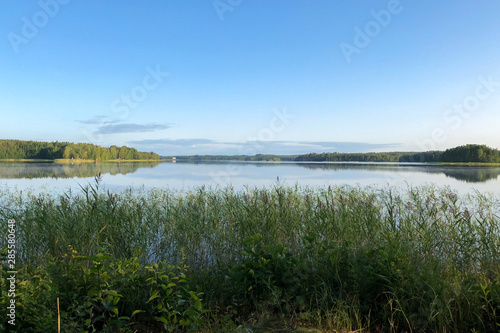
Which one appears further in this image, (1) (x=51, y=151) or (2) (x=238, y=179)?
(1) (x=51, y=151)

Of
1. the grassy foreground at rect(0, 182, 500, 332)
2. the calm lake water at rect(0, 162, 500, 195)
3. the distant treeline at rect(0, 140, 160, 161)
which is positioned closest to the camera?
the grassy foreground at rect(0, 182, 500, 332)

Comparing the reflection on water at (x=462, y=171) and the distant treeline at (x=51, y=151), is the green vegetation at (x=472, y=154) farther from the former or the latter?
the distant treeline at (x=51, y=151)

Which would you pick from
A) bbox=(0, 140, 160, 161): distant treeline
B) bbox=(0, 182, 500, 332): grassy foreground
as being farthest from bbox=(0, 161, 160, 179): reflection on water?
bbox=(0, 140, 160, 161): distant treeline

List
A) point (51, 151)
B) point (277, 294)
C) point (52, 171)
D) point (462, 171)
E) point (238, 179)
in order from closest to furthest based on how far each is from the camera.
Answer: point (277, 294) → point (238, 179) → point (52, 171) → point (462, 171) → point (51, 151)

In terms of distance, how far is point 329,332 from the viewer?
271cm

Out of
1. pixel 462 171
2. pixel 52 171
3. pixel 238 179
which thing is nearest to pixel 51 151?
pixel 52 171

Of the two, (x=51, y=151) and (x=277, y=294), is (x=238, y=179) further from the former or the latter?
(x=51, y=151)

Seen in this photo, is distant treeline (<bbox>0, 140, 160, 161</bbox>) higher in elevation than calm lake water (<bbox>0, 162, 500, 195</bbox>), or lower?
higher

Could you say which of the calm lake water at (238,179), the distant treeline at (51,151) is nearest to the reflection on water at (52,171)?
the calm lake water at (238,179)

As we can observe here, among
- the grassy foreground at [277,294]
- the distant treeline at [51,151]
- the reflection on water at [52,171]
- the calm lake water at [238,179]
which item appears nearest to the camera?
the grassy foreground at [277,294]

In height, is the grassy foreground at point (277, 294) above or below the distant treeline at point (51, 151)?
below

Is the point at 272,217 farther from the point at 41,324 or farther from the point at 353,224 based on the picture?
the point at 41,324

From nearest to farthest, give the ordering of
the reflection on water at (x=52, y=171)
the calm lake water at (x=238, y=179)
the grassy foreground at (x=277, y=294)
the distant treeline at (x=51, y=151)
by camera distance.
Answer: the grassy foreground at (x=277, y=294)
the calm lake water at (x=238, y=179)
the reflection on water at (x=52, y=171)
the distant treeline at (x=51, y=151)

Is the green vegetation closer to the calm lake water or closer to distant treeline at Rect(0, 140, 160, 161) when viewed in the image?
the calm lake water
